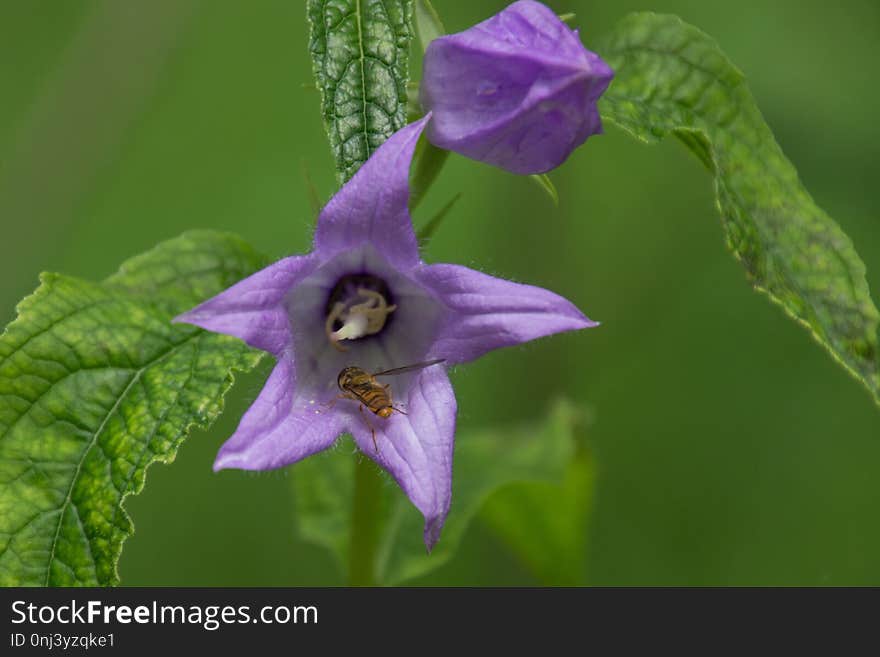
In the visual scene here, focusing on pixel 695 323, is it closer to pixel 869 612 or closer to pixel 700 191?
pixel 700 191

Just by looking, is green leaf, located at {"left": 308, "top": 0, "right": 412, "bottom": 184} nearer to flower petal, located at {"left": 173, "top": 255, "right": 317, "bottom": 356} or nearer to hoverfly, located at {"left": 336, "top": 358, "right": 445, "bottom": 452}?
flower petal, located at {"left": 173, "top": 255, "right": 317, "bottom": 356}

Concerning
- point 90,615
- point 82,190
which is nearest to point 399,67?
point 90,615

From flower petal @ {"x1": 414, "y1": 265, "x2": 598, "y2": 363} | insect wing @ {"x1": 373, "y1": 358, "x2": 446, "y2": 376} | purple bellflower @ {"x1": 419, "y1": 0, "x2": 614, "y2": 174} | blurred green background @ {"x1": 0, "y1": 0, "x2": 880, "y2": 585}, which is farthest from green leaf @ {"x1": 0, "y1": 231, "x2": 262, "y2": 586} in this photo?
blurred green background @ {"x1": 0, "y1": 0, "x2": 880, "y2": 585}

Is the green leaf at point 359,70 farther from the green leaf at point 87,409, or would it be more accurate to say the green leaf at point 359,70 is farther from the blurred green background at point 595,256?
the blurred green background at point 595,256

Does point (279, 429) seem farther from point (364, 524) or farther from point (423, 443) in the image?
point (364, 524)

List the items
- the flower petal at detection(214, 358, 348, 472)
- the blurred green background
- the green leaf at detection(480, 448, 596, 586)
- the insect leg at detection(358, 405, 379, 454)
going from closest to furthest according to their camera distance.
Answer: the flower petal at detection(214, 358, 348, 472)
the insect leg at detection(358, 405, 379, 454)
the green leaf at detection(480, 448, 596, 586)
the blurred green background

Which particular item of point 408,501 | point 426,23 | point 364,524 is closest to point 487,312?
point 426,23
